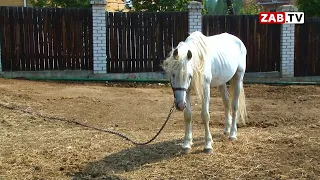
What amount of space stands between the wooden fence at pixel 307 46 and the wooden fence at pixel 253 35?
2.14 ft

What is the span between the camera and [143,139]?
21.1 ft

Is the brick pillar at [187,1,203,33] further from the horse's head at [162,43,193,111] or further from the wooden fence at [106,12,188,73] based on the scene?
the horse's head at [162,43,193,111]

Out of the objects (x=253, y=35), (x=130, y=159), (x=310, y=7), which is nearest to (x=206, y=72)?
(x=130, y=159)

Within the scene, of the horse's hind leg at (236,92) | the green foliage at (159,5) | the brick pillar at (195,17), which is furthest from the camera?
the green foliage at (159,5)

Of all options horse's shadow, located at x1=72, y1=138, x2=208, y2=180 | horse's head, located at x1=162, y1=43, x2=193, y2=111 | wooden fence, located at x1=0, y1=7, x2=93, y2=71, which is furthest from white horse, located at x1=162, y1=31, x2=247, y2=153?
wooden fence, located at x1=0, y1=7, x2=93, y2=71

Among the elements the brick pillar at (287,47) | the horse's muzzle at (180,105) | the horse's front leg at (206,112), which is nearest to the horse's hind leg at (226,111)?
the horse's front leg at (206,112)

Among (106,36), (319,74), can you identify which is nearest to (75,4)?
(106,36)

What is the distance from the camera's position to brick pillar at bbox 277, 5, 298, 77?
14531 millimetres

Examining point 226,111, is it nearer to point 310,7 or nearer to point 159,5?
point 159,5

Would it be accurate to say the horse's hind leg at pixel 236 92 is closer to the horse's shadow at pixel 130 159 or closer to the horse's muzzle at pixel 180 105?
the horse's shadow at pixel 130 159

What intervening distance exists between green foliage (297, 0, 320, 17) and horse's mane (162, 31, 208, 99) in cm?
1342

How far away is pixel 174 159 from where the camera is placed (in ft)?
17.4

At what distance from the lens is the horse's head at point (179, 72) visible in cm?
484

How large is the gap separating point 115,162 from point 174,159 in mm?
727
